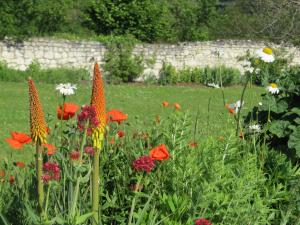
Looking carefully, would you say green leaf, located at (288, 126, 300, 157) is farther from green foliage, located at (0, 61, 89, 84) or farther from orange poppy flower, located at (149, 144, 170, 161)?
green foliage, located at (0, 61, 89, 84)

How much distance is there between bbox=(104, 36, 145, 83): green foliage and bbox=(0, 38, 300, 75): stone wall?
0.30 metres

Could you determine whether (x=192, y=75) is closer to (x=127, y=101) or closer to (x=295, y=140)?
(x=127, y=101)

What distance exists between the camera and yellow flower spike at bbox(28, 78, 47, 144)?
1694 mm

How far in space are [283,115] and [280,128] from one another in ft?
0.45

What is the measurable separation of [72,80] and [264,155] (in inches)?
551

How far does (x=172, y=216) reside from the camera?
97.3 inches

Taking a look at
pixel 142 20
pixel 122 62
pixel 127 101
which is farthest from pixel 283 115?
pixel 142 20

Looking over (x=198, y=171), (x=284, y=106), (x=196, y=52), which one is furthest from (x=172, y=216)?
(x=196, y=52)

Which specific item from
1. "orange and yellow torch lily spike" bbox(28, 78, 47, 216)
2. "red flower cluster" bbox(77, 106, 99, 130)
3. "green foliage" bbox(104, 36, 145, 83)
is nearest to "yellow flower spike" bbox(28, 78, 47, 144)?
"orange and yellow torch lily spike" bbox(28, 78, 47, 216)

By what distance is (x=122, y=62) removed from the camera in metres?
18.6

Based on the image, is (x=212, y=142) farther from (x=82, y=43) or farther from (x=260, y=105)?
(x=82, y=43)

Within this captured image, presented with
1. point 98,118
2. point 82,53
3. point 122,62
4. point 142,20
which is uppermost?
point 98,118

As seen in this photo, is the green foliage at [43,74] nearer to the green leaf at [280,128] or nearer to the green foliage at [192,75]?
the green foliage at [192,75]

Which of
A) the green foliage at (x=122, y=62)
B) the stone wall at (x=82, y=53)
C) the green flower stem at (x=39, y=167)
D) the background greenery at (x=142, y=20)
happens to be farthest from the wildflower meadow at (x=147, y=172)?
the green foliage at (x=122, y=62)
